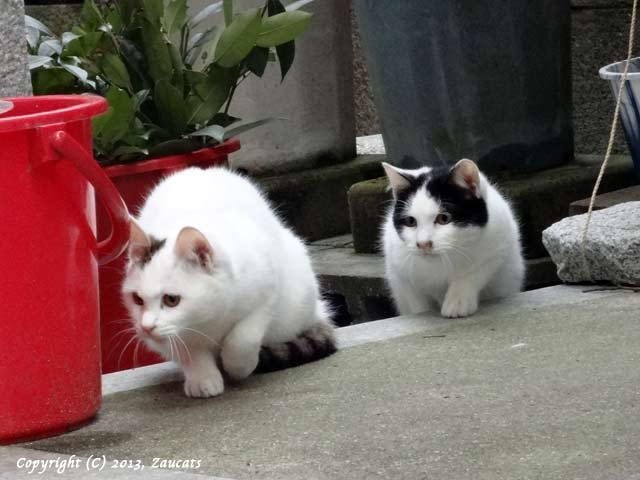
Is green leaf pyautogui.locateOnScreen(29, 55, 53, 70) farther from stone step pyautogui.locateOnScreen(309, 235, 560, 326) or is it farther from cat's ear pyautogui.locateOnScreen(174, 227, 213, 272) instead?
stone step pyautogui.locateOnScreen(309, 235, 560, 326)

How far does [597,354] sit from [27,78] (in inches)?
64.7

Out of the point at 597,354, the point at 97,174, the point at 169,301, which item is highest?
the point at 97,174

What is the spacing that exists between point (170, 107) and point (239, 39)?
307mm

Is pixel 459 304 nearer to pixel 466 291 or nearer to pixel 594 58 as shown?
pixel 466 291

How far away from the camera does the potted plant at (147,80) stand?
393cm

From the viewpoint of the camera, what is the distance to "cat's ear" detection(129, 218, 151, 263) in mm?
3064

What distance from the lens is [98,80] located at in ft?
13.8

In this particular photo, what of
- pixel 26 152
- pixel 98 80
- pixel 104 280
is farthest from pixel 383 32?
pixel 26 152

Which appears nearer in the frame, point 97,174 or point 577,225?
point 97,174

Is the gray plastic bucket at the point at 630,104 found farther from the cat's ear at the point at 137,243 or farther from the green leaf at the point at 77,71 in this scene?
the cat's ear at the point at 137,243

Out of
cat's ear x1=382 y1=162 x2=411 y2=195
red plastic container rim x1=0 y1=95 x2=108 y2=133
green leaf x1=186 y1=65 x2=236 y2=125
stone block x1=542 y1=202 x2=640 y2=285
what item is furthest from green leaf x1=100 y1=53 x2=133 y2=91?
stone block x1=542 y1=202 x2=640 y2=285

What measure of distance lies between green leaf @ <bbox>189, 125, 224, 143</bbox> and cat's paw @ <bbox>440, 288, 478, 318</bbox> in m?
0.87

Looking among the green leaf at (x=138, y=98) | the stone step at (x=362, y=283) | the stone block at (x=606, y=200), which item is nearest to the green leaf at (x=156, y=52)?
the green leaf at (x=138, y=98)

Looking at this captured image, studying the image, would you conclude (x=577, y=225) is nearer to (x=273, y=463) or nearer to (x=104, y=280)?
(x=104, y=280)
